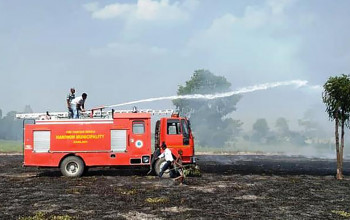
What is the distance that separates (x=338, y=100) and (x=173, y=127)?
8591 millimetres

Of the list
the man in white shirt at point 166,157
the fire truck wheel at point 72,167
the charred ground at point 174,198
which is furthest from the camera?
the fire truck wheel at point 72,167

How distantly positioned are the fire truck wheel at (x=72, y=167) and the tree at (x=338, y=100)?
13.2 m

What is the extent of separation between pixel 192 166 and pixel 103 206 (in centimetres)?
817

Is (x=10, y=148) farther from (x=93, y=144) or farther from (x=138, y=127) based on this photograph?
(x=138, y=127)

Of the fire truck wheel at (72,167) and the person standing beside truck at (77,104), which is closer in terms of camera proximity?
the fire truck wheel at (72,167)

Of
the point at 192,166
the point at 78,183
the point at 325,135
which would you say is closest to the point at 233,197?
the point at 192,166

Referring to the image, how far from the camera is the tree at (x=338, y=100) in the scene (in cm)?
1744

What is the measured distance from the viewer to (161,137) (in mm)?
18359

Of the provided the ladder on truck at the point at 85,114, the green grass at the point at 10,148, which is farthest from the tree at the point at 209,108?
the ladder on truck at the point at 85,114

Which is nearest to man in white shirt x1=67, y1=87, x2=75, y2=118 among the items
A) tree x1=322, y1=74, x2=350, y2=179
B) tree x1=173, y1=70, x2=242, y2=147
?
tree x1=322, y1=74, x2=350, y2=179

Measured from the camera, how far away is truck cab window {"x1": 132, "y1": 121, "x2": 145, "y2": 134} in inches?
719

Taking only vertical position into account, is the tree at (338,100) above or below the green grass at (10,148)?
above

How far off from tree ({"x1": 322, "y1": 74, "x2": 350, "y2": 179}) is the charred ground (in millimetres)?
2871

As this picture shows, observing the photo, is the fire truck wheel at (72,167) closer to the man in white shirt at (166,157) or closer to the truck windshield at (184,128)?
the man in white shirt at (166,157)
